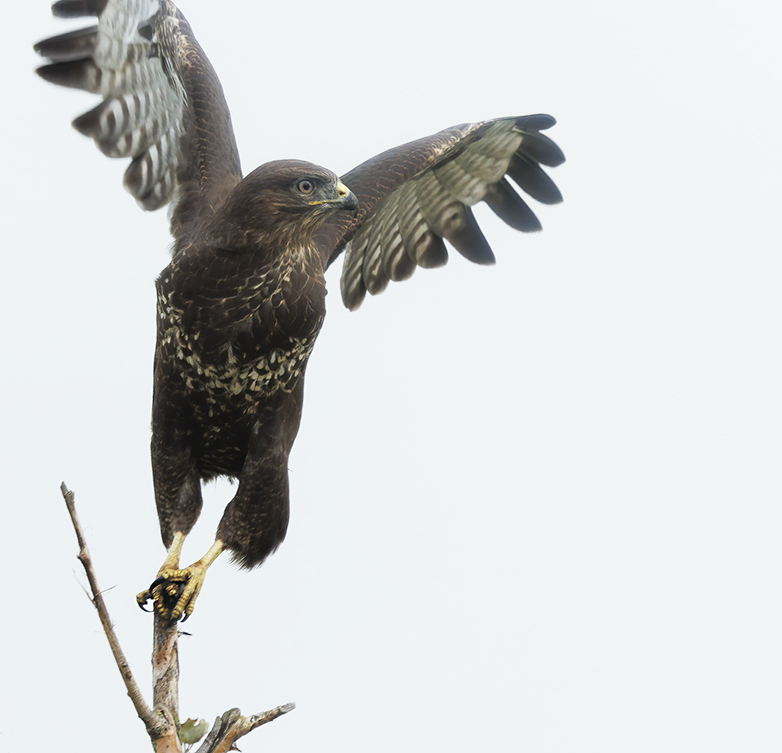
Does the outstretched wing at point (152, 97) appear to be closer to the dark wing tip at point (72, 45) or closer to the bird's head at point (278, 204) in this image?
the dark wing tip at point (72, 45)

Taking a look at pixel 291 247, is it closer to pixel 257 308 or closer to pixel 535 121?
pixel 257 308

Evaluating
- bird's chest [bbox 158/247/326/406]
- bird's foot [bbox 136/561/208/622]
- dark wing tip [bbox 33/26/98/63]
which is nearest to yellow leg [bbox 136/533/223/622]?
bird's foot [bbox 136/561/208/622]

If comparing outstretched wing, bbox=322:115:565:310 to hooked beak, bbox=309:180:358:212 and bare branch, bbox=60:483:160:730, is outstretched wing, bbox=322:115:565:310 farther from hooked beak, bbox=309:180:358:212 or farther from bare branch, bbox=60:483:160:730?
bare branch, bbox=60:483:160:730

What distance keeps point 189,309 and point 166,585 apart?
132 cm

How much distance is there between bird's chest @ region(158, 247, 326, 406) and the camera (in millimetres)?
4977

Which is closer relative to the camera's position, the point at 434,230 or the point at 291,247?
the point at 291,247

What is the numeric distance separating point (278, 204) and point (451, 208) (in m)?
2.38

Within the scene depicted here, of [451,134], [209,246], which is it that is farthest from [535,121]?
[209,246]

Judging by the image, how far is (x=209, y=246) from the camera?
5.01 m

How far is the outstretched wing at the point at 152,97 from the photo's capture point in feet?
18.9

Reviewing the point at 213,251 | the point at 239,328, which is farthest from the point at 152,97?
the point at 239,328

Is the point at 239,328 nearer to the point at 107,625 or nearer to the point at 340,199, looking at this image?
the point at 340,199

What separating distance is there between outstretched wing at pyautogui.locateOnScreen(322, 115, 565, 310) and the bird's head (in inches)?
73.7

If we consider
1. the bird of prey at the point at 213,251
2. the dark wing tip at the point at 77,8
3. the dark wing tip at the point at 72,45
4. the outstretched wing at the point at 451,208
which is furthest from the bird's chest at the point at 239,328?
the outstretched wing at the point at 451,208
